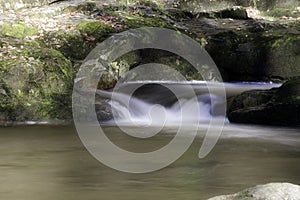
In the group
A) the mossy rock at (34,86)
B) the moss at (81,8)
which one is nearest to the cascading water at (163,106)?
the mossy rock at (34,86)

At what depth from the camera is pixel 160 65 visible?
51.7ft

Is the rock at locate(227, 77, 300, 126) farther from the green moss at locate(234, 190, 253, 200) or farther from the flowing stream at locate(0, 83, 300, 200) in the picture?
the green moss at locate(234, 190, 253, 200)

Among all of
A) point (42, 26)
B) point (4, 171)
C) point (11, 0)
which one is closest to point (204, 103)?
point (42, 26)

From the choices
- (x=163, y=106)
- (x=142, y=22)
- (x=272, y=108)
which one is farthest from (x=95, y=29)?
(x=272, y=108)

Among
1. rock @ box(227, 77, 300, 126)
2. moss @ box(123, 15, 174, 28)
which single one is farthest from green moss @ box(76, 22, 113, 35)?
rock @ box(227, 77, 300, 126)

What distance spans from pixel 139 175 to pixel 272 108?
5.11 m

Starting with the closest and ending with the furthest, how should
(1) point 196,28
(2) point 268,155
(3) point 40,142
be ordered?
(2) point 268,155 → (3) point 40,142 → (1) point 196,28

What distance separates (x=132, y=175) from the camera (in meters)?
6.04

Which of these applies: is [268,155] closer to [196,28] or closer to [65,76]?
[65,76]

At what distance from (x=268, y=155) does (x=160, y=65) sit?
28.2 ft

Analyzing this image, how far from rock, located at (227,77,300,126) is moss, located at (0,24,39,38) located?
6676mm

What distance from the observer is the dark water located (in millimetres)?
5273

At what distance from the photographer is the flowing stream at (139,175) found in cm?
530

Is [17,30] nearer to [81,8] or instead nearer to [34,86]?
[81,8]
